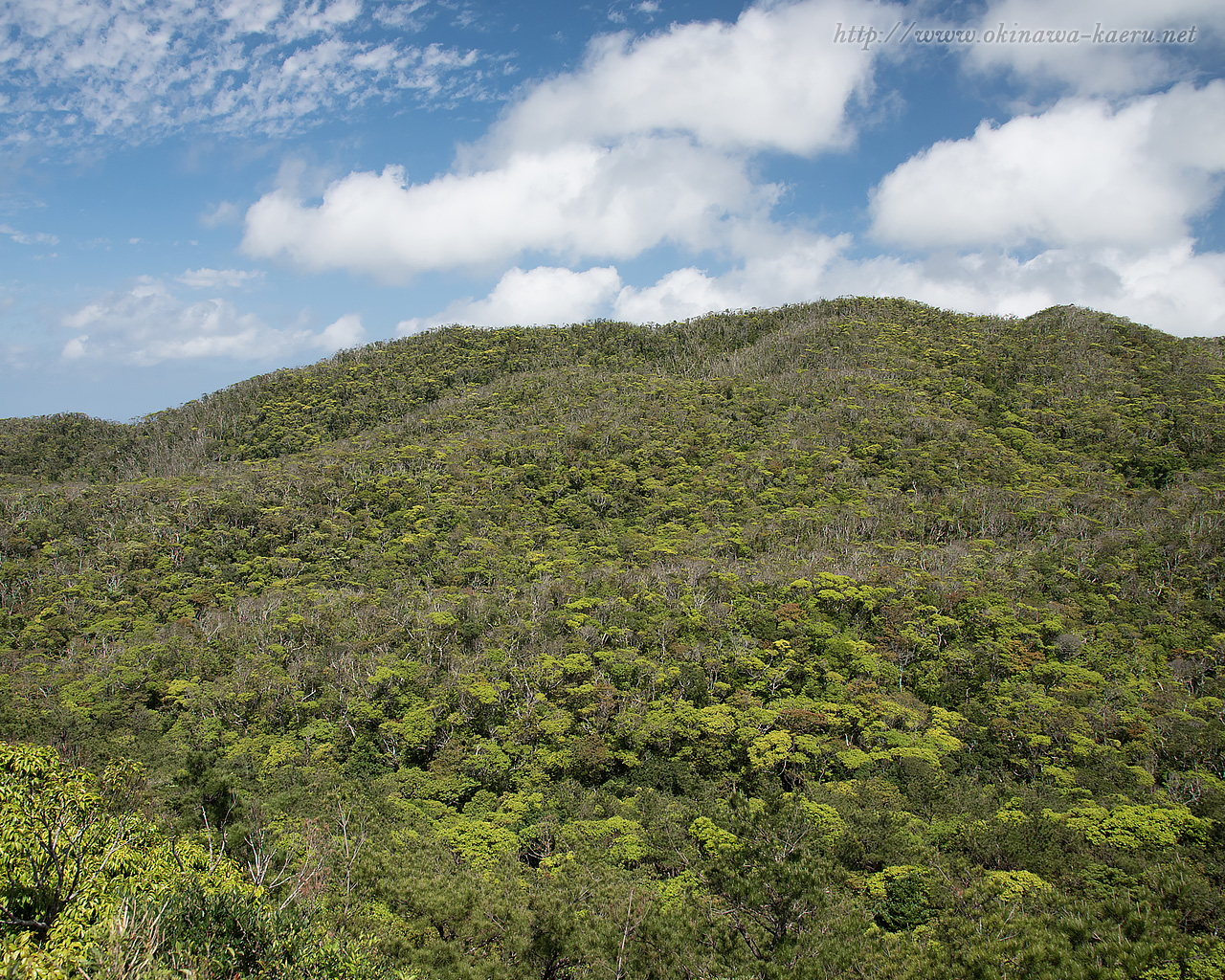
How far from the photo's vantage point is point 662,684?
1433 inches

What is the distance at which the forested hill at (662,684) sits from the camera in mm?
16078

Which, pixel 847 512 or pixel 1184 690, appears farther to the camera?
pixel 847 512

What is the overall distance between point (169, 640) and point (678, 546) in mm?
36835

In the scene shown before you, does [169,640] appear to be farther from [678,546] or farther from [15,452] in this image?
[15,452]

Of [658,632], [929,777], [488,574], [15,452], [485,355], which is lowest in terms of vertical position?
[929,777]

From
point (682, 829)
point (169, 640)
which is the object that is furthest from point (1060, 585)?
point (169, 640)

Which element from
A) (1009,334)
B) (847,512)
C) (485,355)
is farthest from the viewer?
(485,355)

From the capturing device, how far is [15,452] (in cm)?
9300

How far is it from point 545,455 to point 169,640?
38.5 metres

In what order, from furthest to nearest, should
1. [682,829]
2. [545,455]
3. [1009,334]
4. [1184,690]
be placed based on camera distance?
[1009,334]
[545,455]
[1184,690]
[682,829]

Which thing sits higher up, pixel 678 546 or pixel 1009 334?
pixel 1009 334

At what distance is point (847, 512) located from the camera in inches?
2265

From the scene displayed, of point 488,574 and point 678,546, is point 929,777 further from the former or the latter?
point 488,574

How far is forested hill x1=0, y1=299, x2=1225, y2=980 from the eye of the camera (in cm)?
1608
